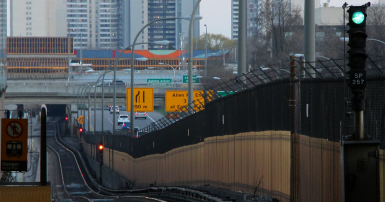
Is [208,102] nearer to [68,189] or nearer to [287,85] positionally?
[287,85]

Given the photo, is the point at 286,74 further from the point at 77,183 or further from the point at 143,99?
the point at 77,183

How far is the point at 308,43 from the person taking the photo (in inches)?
519

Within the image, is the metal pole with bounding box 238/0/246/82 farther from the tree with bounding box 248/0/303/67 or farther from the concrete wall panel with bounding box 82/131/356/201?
the tree with bounding box 248/0/303/67

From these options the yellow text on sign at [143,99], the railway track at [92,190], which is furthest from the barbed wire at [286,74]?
the yellow text on sign at [143,99]

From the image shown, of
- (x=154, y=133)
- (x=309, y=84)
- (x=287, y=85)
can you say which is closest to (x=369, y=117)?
(x=309, y=84)

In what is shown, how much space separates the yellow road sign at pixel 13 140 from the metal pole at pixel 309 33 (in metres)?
8.34

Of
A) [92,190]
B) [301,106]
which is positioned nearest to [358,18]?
[301,106]

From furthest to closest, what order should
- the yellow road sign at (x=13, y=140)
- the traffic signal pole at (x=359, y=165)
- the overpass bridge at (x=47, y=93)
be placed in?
1. the overpass bridge at (x=47, y=93)
2. the yellow road sign at (x=13, y=140)
3. the traffic signal pole at (x=359, y=165)

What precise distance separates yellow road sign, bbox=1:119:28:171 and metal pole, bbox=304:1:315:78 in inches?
328

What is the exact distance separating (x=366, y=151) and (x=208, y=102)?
47.9ft

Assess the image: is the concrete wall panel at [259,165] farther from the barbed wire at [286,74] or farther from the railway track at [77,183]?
the railway track at [77,183]

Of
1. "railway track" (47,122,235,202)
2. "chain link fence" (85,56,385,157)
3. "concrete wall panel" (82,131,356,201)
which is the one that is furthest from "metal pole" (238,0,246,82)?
"railway track" (47,122,235,202)

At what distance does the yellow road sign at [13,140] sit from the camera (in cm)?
1777

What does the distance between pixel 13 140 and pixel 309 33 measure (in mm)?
8961
